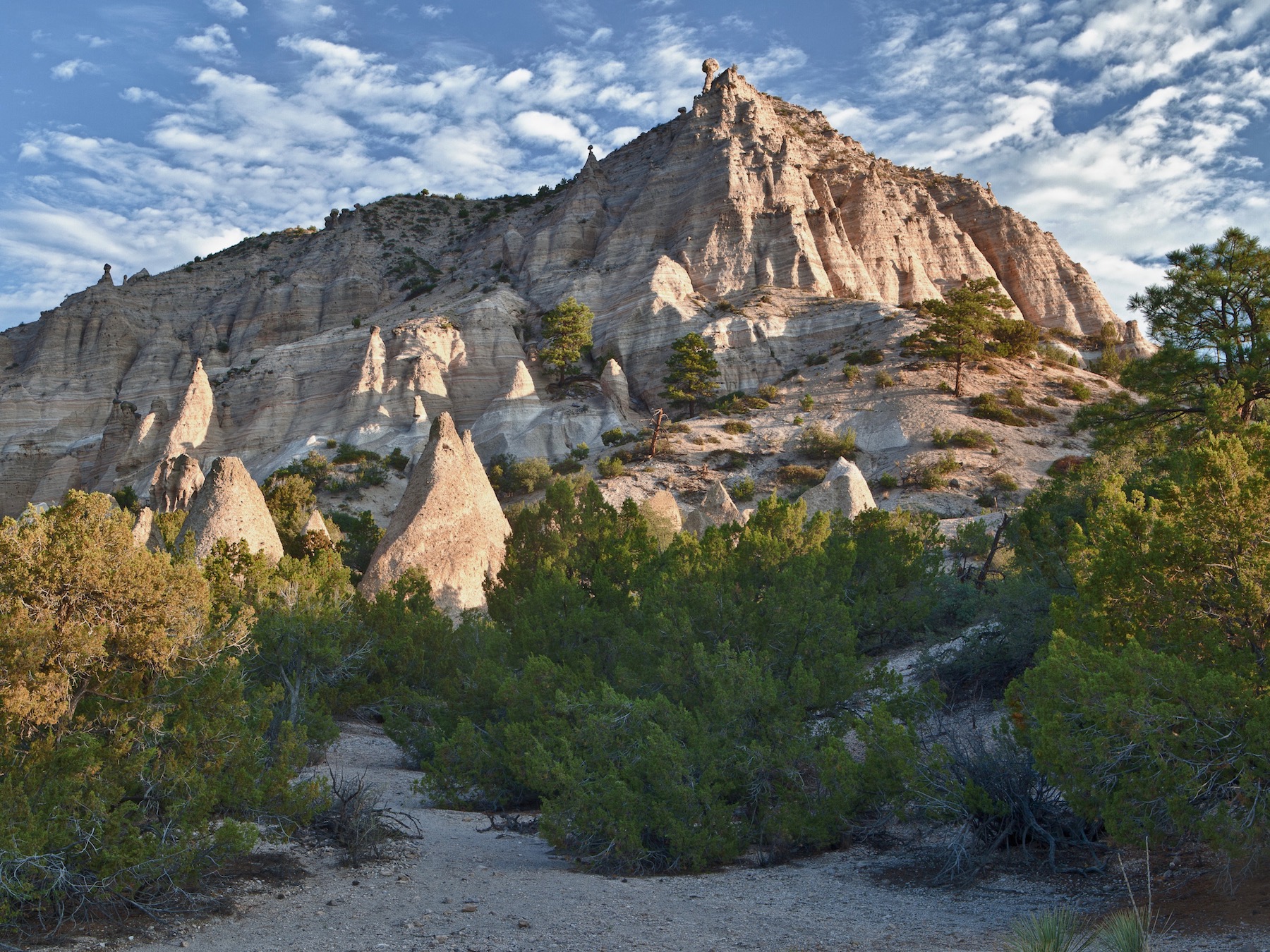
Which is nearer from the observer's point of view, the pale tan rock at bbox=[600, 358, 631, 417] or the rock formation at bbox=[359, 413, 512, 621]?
the rock formation at bbox=[359, 413, 512, 621]

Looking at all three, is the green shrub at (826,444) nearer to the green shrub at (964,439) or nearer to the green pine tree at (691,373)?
A: the green shrub at (964,439)

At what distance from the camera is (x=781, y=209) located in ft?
208

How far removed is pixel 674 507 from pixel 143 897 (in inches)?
907

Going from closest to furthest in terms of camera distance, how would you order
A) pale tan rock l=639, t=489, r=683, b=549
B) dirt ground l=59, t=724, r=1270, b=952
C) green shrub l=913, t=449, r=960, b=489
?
dirt ground l=59, t=724, r=1270, b=952, pale tan rock l=639, t=489, r=683, b=549, green shrub l=913, t=449, r=960, b=489

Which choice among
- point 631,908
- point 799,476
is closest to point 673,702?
point 631,908

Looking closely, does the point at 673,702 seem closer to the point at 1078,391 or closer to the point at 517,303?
the point at 1078,391

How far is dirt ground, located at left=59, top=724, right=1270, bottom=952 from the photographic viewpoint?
628 cm

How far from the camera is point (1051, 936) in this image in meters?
5.05

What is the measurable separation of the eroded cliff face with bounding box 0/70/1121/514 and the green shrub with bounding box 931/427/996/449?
12.6m

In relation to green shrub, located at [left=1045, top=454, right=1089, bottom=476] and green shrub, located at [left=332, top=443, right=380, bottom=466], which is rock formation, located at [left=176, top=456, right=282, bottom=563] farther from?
green shrub, located at [left=1045, top=454, right=1089, bottom=476]

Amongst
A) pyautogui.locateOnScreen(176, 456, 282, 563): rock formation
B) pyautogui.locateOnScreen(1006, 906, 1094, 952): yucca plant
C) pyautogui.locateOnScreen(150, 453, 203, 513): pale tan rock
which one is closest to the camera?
pyautogui.locateOnScreen(1006, 906, 1094, 952): yucca plant

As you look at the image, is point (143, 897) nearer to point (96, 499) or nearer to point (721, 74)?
point (96, 499)

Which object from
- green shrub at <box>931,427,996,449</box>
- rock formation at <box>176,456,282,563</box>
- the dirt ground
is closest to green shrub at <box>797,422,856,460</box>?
green shrub at <box>931,427,996,449</box>

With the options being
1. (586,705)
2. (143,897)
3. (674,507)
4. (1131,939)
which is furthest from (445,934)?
(674,507)
